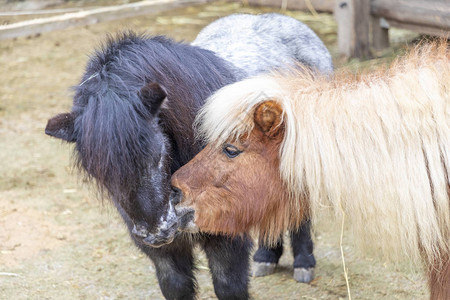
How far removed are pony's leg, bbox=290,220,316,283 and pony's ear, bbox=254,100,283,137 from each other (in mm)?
1919

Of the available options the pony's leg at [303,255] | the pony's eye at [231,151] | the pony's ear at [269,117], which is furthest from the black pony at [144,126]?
the pony's leg at [303,255]

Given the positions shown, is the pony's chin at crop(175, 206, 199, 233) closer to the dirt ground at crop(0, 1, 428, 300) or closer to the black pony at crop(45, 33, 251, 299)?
the black pony at crop(45, 33, 251, 299)

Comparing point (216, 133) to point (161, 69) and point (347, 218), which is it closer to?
point (161, 69)

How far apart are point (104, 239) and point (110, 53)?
255 cm

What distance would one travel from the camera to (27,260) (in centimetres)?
539

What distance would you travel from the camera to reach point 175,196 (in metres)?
3.37

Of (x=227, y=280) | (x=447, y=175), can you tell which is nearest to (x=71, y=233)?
(x=227, y=280)

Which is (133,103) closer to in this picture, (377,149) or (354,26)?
(377,149)

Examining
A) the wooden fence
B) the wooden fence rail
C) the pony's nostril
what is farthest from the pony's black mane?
the wooden fence

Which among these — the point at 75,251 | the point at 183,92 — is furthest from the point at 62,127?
the point at 75,251

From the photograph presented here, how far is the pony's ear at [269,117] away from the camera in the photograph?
3219 millimetres

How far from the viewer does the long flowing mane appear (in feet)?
10.1

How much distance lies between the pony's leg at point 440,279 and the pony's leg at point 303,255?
1.76 metres

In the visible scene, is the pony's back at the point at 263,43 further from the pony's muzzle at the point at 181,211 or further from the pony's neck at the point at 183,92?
the pony's muzzle at the point at 181,211
